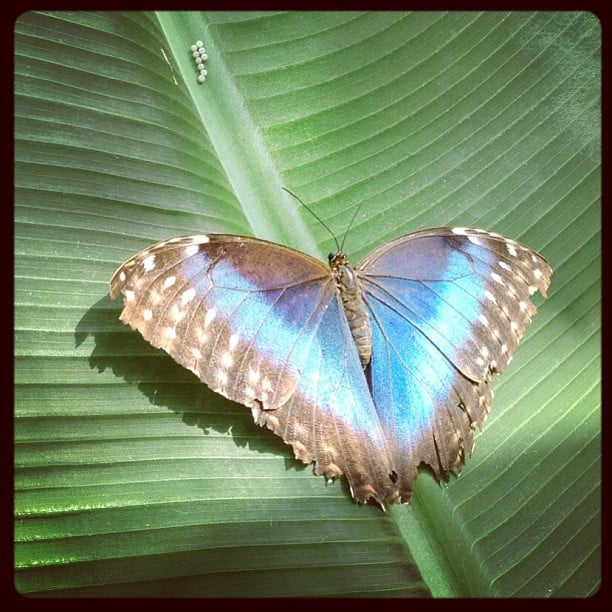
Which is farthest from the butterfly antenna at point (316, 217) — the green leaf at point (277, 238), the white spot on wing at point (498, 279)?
the white spot on wing at point (498, 279)

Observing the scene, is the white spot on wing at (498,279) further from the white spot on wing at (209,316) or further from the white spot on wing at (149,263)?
the white spot on wing at (149,263)

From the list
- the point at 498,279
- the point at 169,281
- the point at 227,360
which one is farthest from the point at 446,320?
the point at 169,281

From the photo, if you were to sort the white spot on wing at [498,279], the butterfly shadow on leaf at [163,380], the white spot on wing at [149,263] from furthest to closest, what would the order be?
the white spot on wing at [498,279]
the butterfly shadow on leaf at [163,380]
the white spot on wing at [149,263]

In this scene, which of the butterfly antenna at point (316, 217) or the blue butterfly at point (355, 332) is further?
the butterfly antenna at point (316, 217)

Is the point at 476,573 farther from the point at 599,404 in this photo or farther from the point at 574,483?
the point at 599,404

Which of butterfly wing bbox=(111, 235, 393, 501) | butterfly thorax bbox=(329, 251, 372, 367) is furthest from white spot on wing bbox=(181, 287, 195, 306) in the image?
butterfly thorax bbox=(329, 251, 372, 367)

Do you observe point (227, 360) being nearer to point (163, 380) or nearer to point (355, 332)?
point (163, 380)
